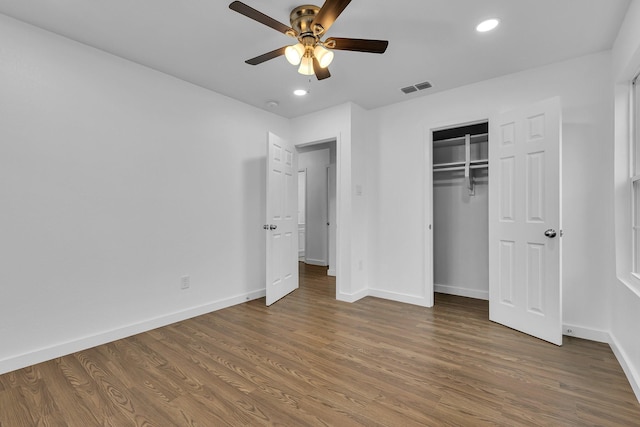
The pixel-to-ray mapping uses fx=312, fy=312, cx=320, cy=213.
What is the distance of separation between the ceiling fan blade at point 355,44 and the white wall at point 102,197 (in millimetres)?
1945

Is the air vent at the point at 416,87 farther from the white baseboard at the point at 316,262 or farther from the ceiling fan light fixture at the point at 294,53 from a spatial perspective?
the white baseboard at the point at 316,262

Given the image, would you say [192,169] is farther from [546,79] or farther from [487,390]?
[546,79]

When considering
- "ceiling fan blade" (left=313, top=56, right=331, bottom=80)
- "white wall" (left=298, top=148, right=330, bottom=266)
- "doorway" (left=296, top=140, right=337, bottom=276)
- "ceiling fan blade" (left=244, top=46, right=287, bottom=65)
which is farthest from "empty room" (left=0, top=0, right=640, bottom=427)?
"white wall" (left=298, top=148, right=330, bottom=266)

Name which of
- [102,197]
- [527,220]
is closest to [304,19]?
[102,197]

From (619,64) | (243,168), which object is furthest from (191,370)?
(619,64)

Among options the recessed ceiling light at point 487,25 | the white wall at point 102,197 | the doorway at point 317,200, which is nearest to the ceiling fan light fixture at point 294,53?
the recessed ceiling light at point 487,25

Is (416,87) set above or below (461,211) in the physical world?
above

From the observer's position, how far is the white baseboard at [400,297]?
12.2 feet

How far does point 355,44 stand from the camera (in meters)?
2.11

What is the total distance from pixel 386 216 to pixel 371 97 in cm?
150

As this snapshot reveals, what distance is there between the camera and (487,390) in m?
1.94

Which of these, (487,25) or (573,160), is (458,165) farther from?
(487,25)

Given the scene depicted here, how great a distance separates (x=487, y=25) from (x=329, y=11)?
137 cm

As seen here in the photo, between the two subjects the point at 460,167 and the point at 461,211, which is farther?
the point at 461,211
